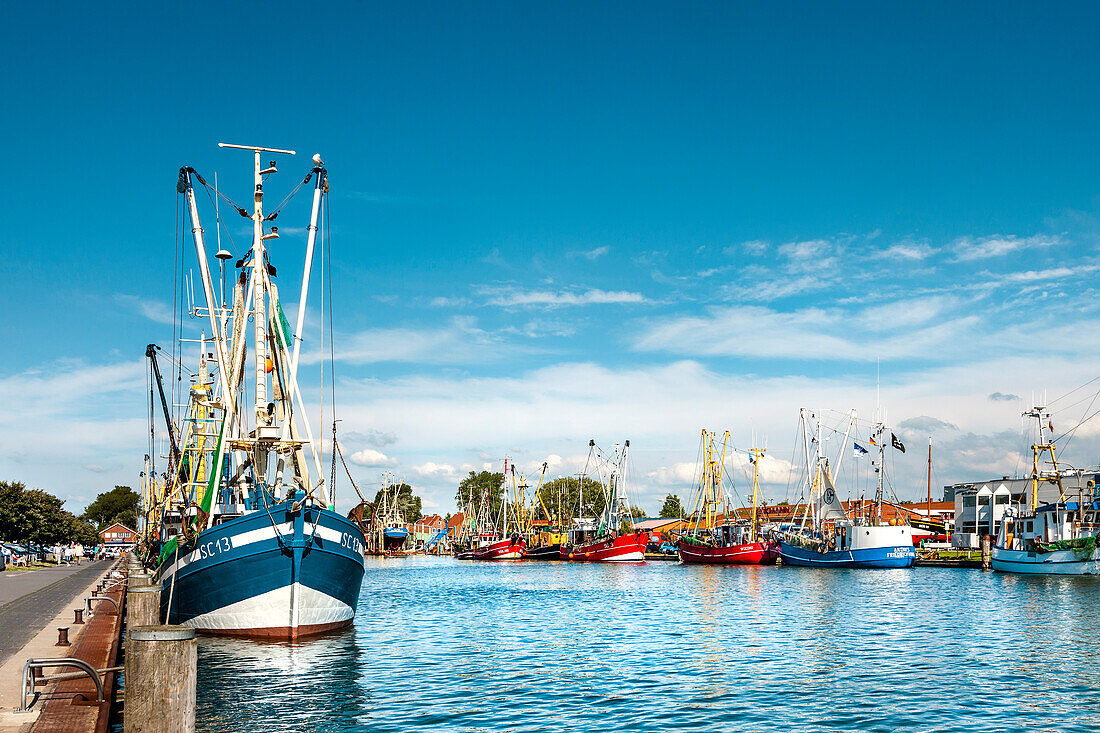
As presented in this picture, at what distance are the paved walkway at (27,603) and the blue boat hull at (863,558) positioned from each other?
71513 mm

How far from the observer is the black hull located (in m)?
135

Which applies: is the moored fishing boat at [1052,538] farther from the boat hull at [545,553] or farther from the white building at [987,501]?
the boat hull at [545,553]

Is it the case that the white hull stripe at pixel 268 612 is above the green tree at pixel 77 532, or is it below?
above

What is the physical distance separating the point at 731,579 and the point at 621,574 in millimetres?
15121

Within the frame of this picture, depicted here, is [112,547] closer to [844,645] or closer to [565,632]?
[565,632]

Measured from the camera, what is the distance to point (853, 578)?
80875 millimetres

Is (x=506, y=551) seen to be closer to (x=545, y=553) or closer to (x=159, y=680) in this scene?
(x=545, y=553)

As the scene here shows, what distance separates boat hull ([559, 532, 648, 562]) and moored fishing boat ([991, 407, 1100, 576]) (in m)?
43.3

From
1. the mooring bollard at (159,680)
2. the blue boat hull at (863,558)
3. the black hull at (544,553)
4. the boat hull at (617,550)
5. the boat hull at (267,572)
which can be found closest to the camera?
the mooring bollard at (159,680)

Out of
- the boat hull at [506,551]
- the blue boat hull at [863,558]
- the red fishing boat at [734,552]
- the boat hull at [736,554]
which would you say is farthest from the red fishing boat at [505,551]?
the blue boat hull at [863,558]

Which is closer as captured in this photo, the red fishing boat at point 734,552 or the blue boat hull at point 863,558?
the blue boat hull at point 863,558

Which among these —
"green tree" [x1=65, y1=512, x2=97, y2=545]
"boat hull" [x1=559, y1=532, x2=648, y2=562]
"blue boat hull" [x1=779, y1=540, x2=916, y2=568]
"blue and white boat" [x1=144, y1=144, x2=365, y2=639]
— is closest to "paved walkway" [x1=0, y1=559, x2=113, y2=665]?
"blue and white boat" [x1=144, y1=144, x2=365, y2=639]

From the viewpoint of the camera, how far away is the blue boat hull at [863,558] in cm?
9662

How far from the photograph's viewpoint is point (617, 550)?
122 metres
